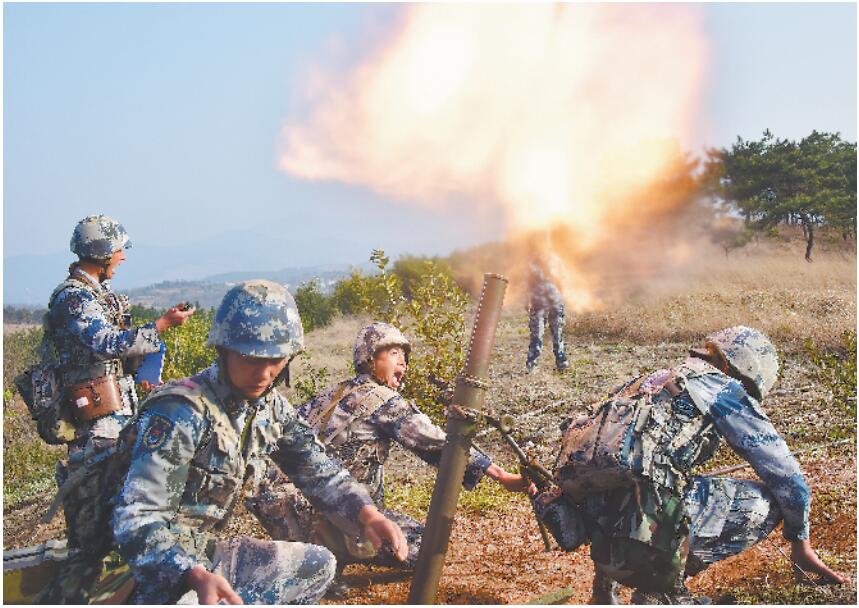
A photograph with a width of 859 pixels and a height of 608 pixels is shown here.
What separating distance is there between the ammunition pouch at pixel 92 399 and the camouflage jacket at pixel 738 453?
Answer: 3.81 meters

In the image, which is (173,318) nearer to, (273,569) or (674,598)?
(273,569)

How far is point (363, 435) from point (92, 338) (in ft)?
7.14

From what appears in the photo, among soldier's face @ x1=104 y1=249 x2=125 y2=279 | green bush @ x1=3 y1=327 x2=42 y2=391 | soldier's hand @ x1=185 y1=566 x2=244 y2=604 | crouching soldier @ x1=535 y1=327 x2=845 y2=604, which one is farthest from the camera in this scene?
green bush @ x1=3 y1=327 x2=42 y2=391

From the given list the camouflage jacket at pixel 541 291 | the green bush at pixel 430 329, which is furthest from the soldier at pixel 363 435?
the camouflage jacket at pixel 541 291

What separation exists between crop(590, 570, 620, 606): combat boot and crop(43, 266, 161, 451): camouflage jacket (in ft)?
12.0

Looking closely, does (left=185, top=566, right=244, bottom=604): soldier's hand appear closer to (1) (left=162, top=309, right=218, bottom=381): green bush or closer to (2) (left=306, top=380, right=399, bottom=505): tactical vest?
(2) (left=306, top=380, right=399, bottom=505): tactical vest

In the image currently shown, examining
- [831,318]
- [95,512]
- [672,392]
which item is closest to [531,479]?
[672,392]

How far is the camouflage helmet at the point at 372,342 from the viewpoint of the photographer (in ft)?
19.4

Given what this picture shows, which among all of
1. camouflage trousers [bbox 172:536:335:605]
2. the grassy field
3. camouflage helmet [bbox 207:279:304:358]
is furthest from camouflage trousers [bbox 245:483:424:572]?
camouflage helmet [bbox 207:279:304:358]

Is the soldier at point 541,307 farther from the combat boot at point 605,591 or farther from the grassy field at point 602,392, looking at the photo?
the combat boot at point 605,591

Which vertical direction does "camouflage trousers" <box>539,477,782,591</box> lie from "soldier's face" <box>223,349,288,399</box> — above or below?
below

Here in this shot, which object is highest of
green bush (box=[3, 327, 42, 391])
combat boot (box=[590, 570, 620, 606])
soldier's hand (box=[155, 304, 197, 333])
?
soldier's hand (box=[155, 304, 197, 333])

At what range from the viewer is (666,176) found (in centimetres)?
1819

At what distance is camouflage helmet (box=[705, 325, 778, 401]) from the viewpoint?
4.84 meters
